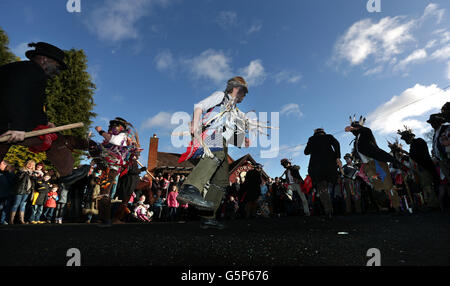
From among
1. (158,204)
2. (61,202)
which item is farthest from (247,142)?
(61,202)

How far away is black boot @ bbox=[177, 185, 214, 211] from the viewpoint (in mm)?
2787

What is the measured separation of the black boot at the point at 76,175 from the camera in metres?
7.01

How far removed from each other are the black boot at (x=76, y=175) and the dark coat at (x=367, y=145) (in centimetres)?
779

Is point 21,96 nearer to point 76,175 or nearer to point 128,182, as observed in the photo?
point 128,182

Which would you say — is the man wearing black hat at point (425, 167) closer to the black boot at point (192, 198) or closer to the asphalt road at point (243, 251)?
the asphalt road at point (243, 251)

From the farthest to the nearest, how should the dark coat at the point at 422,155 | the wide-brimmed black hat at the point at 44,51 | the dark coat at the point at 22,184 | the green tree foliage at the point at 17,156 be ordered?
the green tree foliage at the point at 17,156, the dark coat at the point at 22,184, the dark coat at the point at 422,155, the wide-brimmed black hat at the point at 44,51

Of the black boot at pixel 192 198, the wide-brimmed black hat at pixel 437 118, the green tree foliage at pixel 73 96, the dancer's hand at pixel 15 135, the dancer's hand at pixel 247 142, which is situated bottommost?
the black boot at pixel 192 198

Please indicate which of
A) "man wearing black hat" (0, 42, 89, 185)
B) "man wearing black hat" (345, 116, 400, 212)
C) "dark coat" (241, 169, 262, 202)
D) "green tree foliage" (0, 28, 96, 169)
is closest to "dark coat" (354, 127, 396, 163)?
"man wearing black hat" (345, 116, 400, 212)

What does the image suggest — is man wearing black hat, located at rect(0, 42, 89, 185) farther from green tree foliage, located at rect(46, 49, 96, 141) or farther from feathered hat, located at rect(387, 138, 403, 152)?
green tree foliage, located at rect(46, 49, 96, 141)

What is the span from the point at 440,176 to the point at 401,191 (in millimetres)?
3737

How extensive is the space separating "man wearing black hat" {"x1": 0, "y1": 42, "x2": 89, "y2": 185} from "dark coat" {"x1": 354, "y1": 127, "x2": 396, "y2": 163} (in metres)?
5.74

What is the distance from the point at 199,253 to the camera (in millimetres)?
1896

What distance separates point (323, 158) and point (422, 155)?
283cm

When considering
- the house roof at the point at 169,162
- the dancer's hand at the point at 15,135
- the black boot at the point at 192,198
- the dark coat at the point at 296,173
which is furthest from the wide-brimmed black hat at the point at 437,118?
A: the house roof at the point at 169,162
